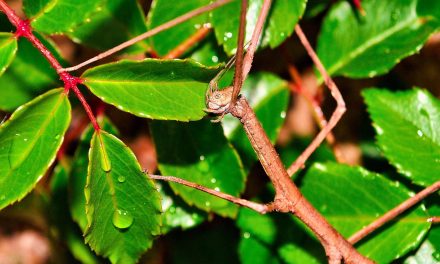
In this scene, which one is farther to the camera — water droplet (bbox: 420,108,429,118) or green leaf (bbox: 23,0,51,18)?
water droplet (bbox: 420,108,429,118)

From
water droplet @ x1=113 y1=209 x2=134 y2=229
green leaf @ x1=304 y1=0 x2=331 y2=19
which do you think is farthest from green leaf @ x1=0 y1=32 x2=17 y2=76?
green leaf @ x1=304 y1=0 x2=331 y2=19

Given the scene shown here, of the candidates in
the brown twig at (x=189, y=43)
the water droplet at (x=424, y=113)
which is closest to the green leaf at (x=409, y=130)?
the water droplet at (x=424, y=113)

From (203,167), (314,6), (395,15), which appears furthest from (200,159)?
(395,15)

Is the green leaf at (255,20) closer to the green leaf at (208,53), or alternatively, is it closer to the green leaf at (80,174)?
the green leaf at (208,53)

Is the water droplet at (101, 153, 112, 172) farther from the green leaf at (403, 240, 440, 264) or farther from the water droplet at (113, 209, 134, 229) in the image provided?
the green leaf at (403, 240, 440, 264)

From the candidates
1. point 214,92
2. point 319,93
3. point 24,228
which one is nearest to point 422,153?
point 319,93

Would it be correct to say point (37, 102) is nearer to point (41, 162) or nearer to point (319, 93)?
point (41, 162)
